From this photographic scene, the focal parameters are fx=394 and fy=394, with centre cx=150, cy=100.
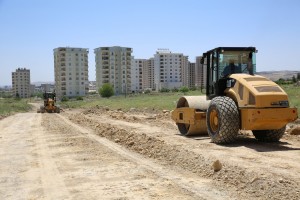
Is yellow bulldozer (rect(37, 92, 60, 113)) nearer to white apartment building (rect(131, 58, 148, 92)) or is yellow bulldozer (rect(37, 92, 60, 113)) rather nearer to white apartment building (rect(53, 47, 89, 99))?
white apartment building (rect(53, 47, 89, 99))

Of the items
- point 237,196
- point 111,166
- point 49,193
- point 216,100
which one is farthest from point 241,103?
point 49,193

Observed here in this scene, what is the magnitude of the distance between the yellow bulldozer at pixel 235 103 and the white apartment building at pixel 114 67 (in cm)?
13532

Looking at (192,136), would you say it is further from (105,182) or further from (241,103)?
(105,182)

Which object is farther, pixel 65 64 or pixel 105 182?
pixel 65 64

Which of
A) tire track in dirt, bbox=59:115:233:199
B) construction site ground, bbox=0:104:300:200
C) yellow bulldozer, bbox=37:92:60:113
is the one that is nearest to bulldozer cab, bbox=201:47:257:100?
construction site ground, bbox=0:104:300:200

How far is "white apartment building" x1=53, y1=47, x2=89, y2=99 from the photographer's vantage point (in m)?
145

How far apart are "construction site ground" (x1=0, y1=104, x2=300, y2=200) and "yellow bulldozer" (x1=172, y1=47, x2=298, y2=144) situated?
1.43 ft

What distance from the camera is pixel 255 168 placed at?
7820 millimetres

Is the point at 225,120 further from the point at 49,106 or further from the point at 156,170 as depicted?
the point at 49,106

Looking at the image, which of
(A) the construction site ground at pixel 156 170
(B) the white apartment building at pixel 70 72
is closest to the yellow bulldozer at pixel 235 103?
(A) the construction site ground at pixel 156 170

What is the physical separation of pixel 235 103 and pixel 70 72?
139 m

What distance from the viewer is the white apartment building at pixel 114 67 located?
5866 inches

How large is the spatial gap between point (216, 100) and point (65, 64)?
13986 centimetres

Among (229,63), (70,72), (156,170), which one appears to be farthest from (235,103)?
(70,72)
